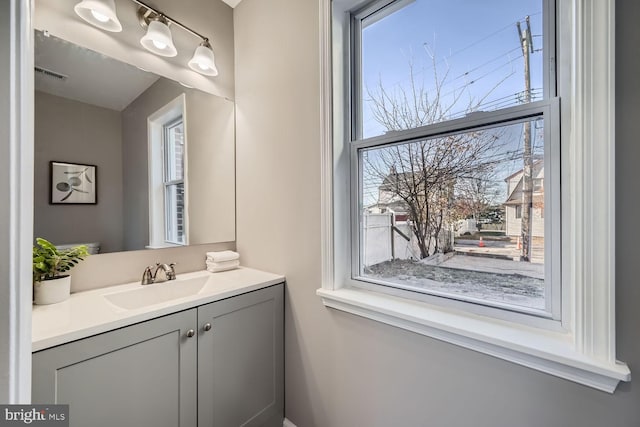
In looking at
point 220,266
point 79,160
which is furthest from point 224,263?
point 79,160

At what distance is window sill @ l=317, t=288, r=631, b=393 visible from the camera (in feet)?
2.40

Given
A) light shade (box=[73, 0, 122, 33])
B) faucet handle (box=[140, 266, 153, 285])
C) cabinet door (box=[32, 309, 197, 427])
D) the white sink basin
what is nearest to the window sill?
cabinet door (box=[32, 309, 197, 427])

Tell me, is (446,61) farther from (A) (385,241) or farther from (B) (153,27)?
(B) (153,27)

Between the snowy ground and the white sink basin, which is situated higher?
the snowy ground

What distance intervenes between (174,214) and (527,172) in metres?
1.68

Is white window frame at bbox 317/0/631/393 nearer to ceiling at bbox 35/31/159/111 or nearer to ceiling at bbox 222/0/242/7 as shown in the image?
ceiling at bbox 35/31/159/111

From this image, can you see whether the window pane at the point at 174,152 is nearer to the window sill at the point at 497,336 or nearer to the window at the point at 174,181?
the window at the point at 174,181

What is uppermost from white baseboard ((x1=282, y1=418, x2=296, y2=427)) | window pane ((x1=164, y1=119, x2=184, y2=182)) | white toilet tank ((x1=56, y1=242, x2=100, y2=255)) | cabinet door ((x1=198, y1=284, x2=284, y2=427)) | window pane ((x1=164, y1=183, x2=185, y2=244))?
window pane ((x1=164, y1=119, x2=184, y2=182))

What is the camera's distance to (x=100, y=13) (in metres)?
1.25

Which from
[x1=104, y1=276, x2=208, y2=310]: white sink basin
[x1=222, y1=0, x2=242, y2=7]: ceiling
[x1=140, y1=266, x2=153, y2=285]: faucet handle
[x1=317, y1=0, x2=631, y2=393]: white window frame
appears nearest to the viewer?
[x1=317, y1=0, x2=631, y2=393]: white window frame

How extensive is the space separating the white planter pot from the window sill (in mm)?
1146

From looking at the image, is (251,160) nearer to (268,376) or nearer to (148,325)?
(148,325)

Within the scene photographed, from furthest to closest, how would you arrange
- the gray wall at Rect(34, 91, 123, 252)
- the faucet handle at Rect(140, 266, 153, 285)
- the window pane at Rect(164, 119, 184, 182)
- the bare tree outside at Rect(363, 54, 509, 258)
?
the window pane at Rect(164, 119, 184, 182)
the faucet handle at Rect(140, 266, 153, 285)
the gray wall at Rect(34, 91, 123, 252)
the bare tree outside at Rect(363, 54, 509, 258)

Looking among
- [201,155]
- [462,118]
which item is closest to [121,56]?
[201,155]
